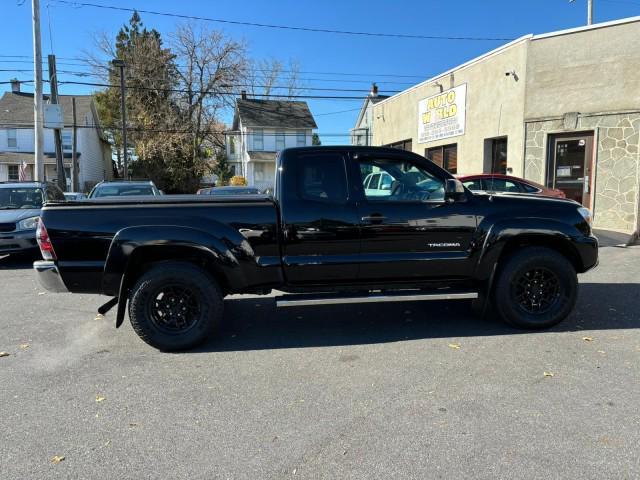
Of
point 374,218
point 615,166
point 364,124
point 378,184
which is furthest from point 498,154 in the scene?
point 364,124

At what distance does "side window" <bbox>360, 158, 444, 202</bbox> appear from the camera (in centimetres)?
490

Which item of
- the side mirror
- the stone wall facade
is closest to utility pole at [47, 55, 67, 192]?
the stone wall facade

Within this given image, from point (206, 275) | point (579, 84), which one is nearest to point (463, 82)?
point (579, 84)

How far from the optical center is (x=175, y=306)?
15.3 ft

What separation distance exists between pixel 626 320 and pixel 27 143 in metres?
38.8

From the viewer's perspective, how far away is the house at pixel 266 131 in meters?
42.4

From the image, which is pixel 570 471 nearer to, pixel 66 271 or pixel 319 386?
pixel 319 386

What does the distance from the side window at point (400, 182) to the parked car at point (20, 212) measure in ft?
23.6

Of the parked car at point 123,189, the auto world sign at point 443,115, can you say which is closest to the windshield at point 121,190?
the parked car at point 123,189

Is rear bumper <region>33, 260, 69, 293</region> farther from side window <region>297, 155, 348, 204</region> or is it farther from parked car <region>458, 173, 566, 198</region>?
parked car <region>458, 173, 566, 198</region>

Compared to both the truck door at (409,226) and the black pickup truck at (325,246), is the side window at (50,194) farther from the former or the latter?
the truck door at (409,226)

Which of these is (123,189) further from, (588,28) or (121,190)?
(588,28)

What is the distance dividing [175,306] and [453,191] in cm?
293

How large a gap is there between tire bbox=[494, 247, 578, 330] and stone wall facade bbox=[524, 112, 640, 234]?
843cm
